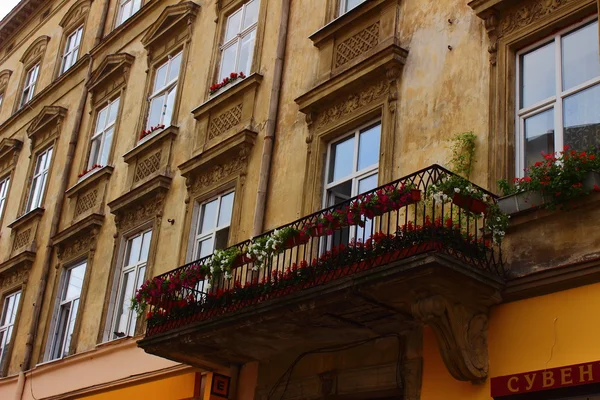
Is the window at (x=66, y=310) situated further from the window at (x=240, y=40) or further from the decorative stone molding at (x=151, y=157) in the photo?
the window at (x=240, y=40)

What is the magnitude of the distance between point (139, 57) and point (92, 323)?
18.5 ft

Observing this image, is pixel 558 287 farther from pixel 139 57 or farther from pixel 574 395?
pixel 139 57

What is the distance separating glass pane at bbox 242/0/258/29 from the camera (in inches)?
546

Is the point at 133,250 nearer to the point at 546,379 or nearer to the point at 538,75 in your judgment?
→ the point at 538,75

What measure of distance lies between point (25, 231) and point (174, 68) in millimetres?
5798

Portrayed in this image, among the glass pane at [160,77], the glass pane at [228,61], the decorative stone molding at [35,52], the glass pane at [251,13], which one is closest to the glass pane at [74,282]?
the glass pane at [160,77]

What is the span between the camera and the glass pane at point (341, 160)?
10.7 metres

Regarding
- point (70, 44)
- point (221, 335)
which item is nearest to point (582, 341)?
point (221, 335)

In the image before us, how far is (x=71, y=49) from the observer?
2103 centimetres

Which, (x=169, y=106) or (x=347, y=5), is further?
(x=169, y=106)

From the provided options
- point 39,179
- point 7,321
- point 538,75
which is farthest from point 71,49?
point 538,75

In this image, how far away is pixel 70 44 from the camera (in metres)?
21.3

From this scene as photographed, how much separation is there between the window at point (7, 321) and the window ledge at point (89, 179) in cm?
274

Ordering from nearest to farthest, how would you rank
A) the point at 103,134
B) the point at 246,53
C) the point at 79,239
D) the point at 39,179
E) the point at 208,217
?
the point at 208,217 < the point at 246,53 < the point at 79,239 < the point at 103,134 < the point at 39,179
